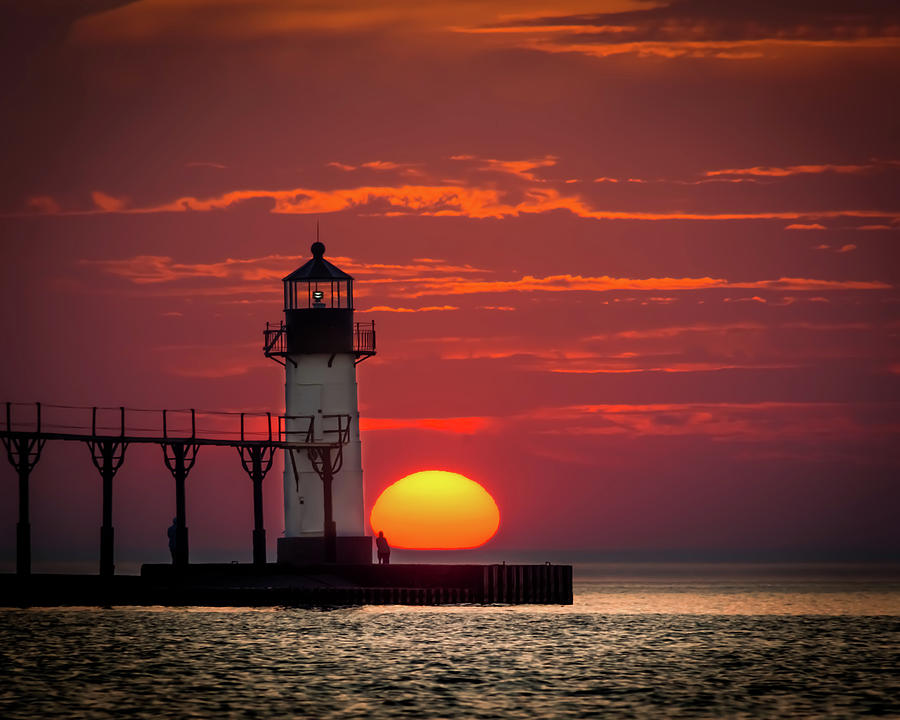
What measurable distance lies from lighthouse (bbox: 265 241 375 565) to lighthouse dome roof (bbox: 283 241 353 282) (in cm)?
204

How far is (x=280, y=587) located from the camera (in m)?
63.9

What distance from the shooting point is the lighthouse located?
6969cm

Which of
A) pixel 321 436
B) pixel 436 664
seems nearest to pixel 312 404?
pixel 321 436

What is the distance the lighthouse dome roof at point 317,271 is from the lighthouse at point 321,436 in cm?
204

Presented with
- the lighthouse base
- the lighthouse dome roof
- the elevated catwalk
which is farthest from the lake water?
the lighthouse dome roof

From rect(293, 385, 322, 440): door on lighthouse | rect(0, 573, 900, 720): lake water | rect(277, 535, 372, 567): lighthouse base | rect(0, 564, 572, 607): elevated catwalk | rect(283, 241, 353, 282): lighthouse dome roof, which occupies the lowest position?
rect(0, 573, 900, 720): lake water

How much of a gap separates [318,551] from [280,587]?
5386mm

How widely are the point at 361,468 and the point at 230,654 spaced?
21855mm

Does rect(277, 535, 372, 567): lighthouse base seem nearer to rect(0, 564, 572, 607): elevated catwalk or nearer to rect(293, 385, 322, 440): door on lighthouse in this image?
rect(0, 564, 572, 607): elevated catwalk

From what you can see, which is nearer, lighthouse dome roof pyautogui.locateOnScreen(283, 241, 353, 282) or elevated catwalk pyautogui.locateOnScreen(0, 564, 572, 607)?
elevated catwalk pyautogui.locateOnScreen(0, 564, 572, 607)

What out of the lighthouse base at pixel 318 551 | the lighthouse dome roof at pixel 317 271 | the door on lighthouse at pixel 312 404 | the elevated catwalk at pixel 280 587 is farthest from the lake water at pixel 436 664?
the lighthouse dome roof at pixel 317 271

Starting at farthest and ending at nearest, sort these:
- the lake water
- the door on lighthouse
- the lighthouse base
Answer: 1. the door on lighthouse
2. the lighthouse base
3. the lake water

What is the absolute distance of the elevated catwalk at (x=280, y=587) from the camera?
197 feet

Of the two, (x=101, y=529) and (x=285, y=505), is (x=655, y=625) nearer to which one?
(x=285, y=505)
